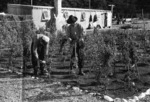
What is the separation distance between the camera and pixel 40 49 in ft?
27.0

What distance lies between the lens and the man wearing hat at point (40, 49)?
7938mm

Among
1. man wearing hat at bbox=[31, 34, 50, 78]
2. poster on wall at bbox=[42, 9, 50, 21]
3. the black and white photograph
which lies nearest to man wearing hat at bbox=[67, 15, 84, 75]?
the black and white photograph

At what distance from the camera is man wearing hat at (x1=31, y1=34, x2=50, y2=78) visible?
794 cm

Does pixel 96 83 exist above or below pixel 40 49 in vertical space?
below

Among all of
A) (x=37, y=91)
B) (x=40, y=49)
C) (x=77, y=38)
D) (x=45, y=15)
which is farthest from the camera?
(x=45, y=15)

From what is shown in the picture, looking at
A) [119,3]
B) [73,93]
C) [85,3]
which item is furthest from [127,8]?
[73,93]

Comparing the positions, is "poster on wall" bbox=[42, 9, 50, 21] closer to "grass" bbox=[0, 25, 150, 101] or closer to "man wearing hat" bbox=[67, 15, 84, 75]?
"grass" bbox=[0, 25, 150, 101]

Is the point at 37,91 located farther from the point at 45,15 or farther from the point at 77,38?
the point at 45,15

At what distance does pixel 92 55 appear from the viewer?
8680 mm

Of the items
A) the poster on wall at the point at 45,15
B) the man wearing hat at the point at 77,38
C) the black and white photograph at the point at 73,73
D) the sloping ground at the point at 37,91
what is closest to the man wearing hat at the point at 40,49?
the black and white photograph at the point at 73,73

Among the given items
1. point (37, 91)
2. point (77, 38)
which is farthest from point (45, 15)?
point (37, 91)

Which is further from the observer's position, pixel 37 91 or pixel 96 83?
pixel 96 83

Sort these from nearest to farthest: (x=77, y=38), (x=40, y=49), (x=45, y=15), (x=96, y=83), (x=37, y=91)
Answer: (x=37, y=91) < (x=96, y=83) < (x=40, y=49) < (x=77, y=38) < (x=45, y=15)

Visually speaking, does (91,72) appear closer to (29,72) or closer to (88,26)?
(29,72)
